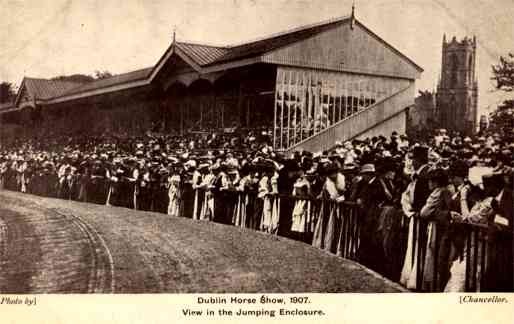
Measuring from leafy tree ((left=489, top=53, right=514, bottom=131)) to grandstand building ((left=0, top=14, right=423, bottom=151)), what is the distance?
5.18 ft

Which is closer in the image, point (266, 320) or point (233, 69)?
point (266, 320)

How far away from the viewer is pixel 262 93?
9555 millimetres

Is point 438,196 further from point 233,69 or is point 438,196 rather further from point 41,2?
point 233,69

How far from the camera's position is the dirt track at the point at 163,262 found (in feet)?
14.9

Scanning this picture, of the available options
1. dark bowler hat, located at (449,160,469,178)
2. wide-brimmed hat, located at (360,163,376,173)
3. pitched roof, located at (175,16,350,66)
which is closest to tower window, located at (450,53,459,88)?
pitched roof, located at (175,16,350,66)

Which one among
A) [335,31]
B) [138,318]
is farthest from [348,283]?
[335,31]

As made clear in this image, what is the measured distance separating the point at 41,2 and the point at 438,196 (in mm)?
4057

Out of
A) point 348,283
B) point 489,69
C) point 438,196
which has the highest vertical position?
point 489,69

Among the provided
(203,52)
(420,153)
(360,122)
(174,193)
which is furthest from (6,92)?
(360,122)

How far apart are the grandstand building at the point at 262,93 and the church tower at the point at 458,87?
47cm

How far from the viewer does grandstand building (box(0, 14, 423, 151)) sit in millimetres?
8211

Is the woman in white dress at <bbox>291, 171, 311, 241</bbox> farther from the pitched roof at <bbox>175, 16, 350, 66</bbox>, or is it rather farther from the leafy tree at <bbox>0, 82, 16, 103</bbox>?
the leafy tree at <bbox>0, 82, 16, 103</bbox>

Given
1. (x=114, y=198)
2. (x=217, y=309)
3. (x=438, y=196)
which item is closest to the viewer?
(x=438, y=196)

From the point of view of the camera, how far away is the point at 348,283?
15.0 feet
